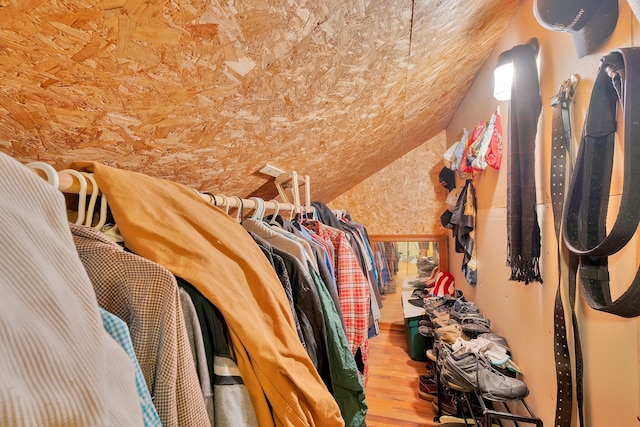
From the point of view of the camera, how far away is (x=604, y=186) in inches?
29.4

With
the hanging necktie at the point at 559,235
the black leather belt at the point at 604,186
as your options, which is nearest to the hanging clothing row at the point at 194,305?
the black leather belt at the point at 604,186

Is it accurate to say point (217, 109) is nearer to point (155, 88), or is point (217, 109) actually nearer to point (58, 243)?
point (155, 88)

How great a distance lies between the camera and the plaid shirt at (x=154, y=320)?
0.44 meters

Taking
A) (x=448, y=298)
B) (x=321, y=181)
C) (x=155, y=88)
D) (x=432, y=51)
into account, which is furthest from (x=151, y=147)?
(x=448, y=298)

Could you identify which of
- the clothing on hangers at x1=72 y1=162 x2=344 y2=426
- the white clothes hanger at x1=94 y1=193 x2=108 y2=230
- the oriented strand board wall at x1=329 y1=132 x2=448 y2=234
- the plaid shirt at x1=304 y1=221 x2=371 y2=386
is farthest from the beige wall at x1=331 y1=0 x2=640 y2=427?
the white clothes hanger at x1=94 y1=193 x2=108 y2=230

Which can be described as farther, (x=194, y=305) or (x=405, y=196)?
(x=405, y=196)

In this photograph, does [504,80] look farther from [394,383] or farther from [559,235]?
[394,383]

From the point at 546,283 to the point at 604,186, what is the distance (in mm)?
631

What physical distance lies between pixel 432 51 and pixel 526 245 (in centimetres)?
99

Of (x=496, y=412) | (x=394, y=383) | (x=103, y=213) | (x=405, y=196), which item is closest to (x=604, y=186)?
(x=496, y=412)

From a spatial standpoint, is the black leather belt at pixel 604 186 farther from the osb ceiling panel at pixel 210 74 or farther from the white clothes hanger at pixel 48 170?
the white clothes hanger at pixel 48 170

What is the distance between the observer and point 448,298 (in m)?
2.46

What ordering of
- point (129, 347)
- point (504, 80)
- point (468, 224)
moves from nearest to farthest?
point (129, 347) → point (504, 80) → point (468, 224)

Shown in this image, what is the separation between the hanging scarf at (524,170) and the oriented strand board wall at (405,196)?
6.24 feet
